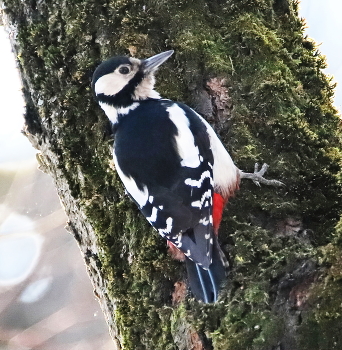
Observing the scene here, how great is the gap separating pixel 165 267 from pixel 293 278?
454mm

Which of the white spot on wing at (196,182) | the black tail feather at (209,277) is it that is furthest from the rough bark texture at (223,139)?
the white spot on wing at (196,182)

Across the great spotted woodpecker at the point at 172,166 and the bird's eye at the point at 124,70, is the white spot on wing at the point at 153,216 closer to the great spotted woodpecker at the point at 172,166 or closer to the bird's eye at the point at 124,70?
the great spotted woodpecker at the point at 172,166

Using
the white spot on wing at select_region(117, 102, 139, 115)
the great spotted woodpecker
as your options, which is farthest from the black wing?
the white spot on wing at select_region(117, 102, 139, 115)

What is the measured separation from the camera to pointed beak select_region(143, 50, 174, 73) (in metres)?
1.91

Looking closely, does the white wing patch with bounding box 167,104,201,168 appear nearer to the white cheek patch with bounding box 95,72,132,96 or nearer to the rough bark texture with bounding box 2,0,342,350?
the rough bark texture with bounding box 2,0,342,350

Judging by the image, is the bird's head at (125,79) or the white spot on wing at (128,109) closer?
the bird's head at (125,79)

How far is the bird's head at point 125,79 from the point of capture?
1.91m

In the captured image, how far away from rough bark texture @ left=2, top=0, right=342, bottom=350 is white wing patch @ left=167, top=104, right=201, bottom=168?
16cm

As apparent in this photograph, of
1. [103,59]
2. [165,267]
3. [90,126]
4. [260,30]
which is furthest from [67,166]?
[260,30]

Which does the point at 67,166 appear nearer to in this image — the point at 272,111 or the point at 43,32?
the point at 43,32

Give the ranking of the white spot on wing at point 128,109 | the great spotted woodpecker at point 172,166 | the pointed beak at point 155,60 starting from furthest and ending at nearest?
the white spot on wing at point 128,109 → the pointed beak at point 155,60 → the great spotted woodpecker at point 172,166

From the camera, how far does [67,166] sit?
1937 mm

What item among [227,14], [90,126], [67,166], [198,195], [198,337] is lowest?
[198,337]

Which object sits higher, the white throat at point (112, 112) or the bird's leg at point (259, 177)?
the white throat at point (112, 112)
